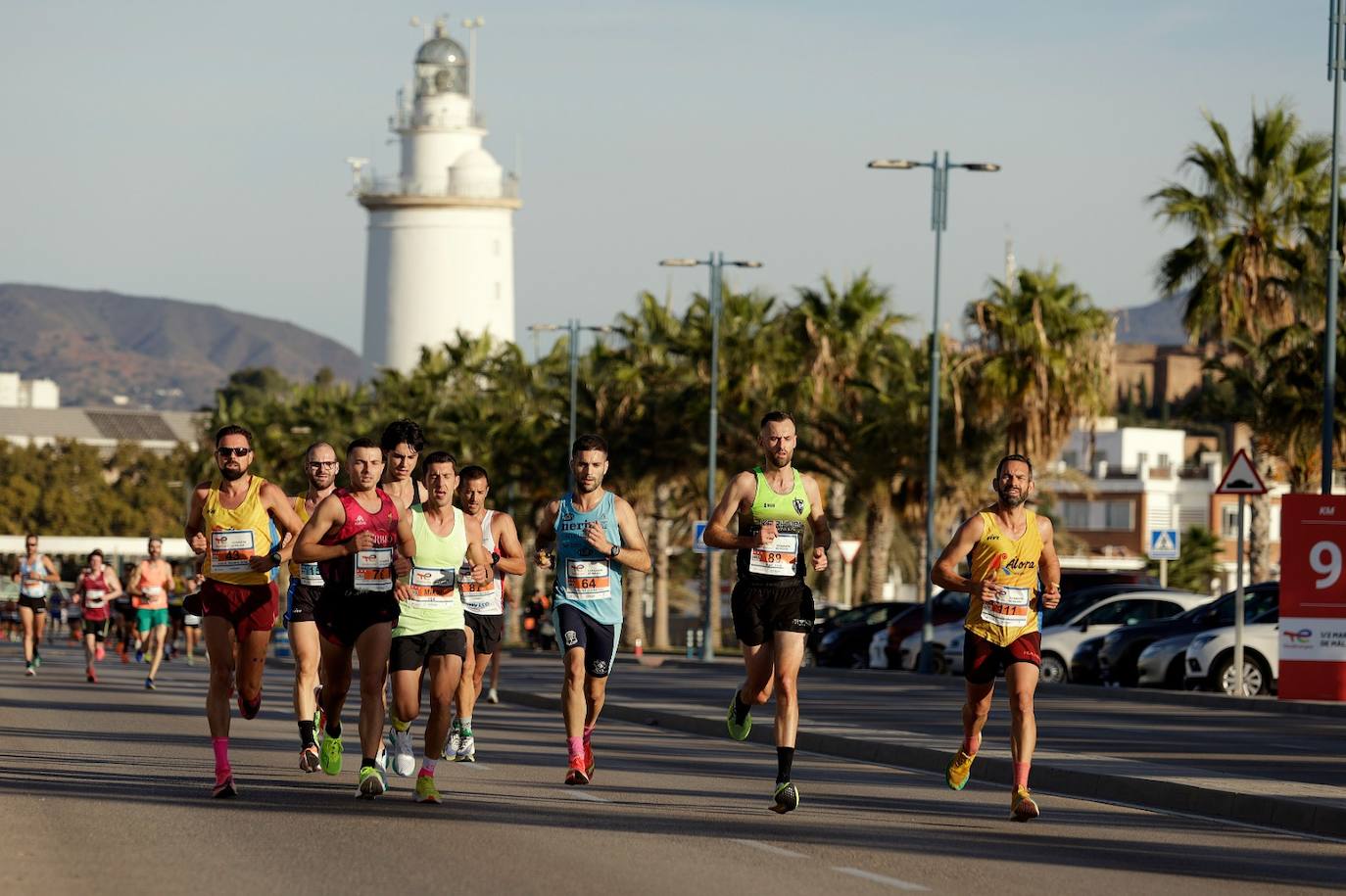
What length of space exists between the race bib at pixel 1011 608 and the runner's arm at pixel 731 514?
1393 millimetres

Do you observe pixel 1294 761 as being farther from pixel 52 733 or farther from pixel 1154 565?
pixel 1154 565


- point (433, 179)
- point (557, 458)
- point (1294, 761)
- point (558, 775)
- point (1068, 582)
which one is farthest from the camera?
point (433, 179)

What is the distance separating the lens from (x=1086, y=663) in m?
33.8

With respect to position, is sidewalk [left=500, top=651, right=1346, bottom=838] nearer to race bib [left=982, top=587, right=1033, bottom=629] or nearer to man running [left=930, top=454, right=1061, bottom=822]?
man running [left=930, top=454, right=1061, bottom=822]

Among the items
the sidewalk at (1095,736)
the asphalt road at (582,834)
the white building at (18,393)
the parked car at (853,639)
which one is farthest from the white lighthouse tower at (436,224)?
the white building at (18,393)

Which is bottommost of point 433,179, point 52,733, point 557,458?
point 52,733

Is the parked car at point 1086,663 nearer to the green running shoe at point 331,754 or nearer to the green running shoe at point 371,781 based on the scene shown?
the green running shoe at point 331,754

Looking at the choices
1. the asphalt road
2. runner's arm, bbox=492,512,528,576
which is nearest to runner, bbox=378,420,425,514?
runner's arm, bbox=492,512,528,576

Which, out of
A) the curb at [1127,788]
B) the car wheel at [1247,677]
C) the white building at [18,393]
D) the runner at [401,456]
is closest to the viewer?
the curb at [1127,788]

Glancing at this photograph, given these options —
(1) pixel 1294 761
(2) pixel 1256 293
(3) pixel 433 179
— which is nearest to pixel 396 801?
(1) pixel 1294 761

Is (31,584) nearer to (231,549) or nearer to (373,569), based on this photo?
(231,549)

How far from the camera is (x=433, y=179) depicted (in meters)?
98.7

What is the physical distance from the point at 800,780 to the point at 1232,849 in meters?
4.23

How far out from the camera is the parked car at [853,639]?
43.5m
